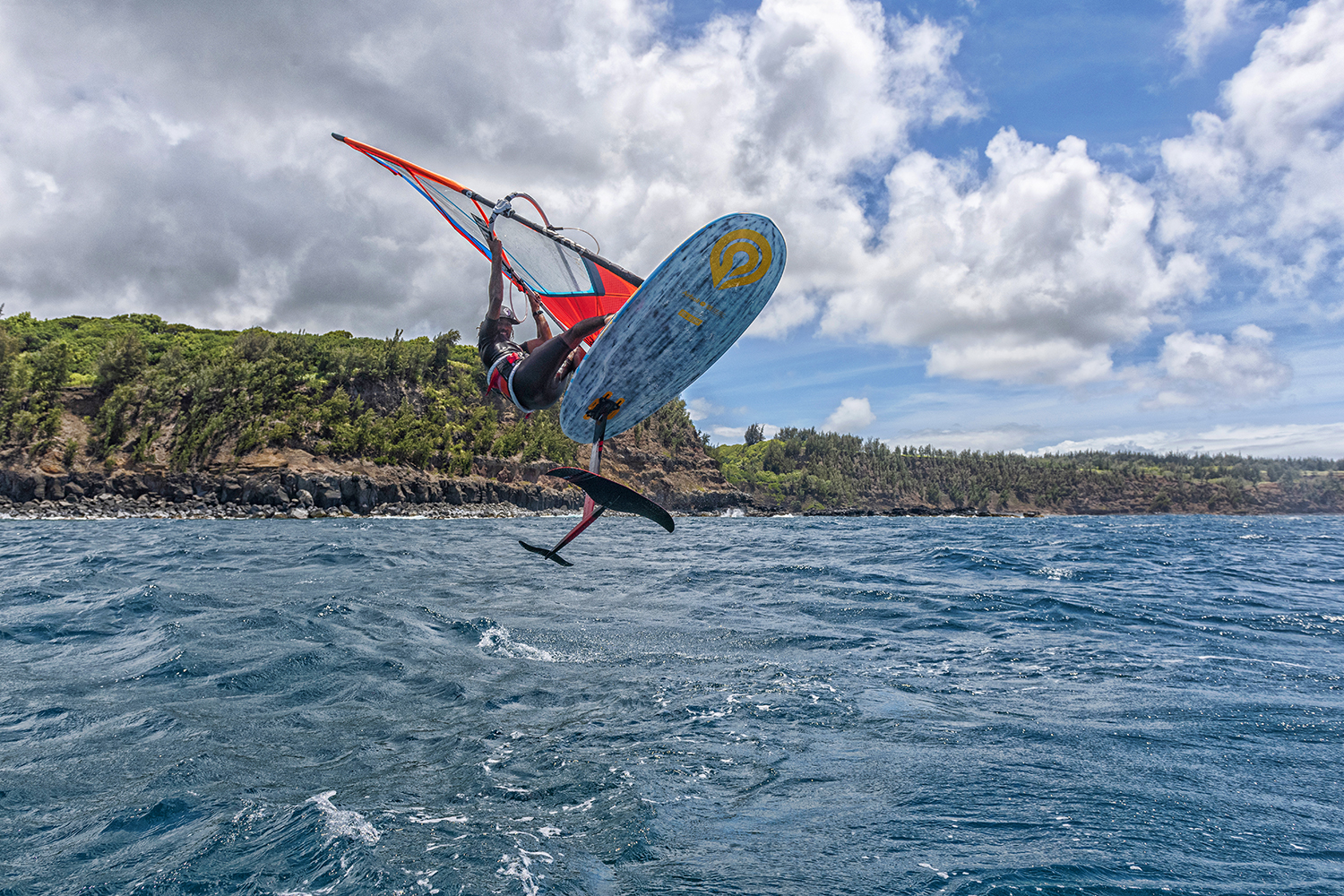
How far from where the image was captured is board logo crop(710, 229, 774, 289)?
5805mm

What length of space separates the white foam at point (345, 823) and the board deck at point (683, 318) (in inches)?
155

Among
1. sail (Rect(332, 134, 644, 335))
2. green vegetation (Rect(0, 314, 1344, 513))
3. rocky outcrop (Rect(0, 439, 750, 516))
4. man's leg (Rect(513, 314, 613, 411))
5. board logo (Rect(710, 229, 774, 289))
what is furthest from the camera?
green vegetation (Rect(0, 314, 1344, 513))

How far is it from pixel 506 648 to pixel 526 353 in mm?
4837

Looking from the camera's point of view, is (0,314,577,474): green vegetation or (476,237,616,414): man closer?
(476,237,616,414): man

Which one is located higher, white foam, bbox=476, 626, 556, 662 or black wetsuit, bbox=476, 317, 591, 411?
black wetsuit, bbox=476, 317, 591, 411

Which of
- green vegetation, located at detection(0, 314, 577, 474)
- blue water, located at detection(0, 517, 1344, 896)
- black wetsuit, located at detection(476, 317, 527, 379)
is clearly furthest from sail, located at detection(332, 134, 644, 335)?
green vegetation, located at detection(0, 314, 577, 474)

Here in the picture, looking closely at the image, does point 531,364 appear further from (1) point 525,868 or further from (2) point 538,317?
(1) point 525,868

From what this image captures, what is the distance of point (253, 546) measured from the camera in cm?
2423

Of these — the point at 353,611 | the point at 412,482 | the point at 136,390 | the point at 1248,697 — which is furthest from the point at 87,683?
the point at 136,390

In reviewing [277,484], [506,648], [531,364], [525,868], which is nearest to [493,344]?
[531,364]

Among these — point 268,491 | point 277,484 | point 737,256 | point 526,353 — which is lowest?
Answer: point 268,491

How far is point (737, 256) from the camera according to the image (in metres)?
5.92

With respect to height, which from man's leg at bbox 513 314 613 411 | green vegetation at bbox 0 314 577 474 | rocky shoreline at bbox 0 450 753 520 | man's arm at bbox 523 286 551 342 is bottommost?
rocky shoreline at bbox 0 450 753 520

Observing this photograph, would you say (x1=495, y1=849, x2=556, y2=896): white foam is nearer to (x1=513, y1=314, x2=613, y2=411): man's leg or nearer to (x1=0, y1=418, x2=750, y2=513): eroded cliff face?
(x1=513, y1=314, x2=613, y2=411): man's leg
